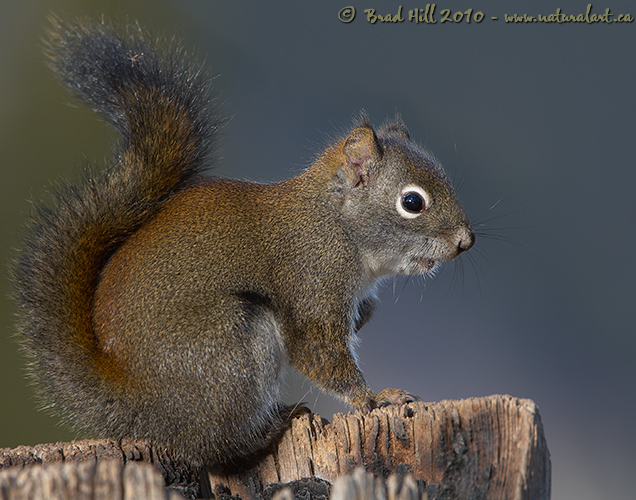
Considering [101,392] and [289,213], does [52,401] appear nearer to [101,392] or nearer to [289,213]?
[101,392]

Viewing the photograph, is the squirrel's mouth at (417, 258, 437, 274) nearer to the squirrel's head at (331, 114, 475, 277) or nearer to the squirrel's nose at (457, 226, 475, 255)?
the squirrel's head at (331, 114, 475, 277)

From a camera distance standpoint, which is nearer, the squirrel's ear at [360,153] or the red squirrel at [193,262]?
the red squirrel at [193,262]

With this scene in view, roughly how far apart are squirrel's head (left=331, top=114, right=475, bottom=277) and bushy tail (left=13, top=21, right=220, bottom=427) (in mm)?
557

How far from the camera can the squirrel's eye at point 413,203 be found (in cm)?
267

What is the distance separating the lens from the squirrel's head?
8.71 ft

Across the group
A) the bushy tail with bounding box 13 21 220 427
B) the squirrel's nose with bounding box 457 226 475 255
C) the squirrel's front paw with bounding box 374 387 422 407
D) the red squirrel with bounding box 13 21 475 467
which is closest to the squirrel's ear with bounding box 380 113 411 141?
the red squirrel with bounding box 13 21 475 467

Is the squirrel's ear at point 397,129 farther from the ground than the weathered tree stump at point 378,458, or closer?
farther from the ground

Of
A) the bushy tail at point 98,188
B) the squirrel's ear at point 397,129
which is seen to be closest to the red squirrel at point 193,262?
the bushy tail at point 98,188

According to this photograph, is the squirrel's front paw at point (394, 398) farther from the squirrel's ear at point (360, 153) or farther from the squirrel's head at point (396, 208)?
the squirrel's ear at point (360, 153)

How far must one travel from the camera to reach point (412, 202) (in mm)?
2676

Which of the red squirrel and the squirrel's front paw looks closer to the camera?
the red squirrel

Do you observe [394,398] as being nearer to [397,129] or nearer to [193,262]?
[193,262]

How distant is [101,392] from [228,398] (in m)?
0.39

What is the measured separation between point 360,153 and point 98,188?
0.97 m
